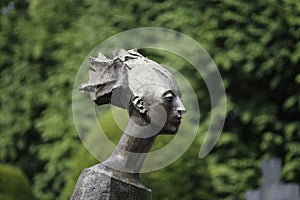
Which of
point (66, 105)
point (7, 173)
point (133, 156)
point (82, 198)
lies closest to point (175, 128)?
point (133, 156)

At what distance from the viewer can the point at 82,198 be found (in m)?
3.99

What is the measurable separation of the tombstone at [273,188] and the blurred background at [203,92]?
2.90 ft

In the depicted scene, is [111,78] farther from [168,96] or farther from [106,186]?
[106,186]

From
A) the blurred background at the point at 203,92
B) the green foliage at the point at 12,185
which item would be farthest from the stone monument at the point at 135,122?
the green foliage at the point at 12,185

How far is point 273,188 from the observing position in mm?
8273

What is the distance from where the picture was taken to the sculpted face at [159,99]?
388 centimetres

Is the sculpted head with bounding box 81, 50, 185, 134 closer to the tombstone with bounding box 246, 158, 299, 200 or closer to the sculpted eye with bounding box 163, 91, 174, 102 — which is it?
the sculpted eye with bounding box 163, 91, 174, 102

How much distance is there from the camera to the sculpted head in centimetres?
390

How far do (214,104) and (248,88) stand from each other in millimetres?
951

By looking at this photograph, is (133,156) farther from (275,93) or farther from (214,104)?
(275,93)

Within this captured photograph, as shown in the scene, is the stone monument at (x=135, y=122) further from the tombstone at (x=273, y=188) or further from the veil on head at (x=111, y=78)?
the tombstone at (x=273, y=188)

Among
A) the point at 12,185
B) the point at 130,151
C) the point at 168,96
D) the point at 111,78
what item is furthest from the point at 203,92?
the point at 168,96

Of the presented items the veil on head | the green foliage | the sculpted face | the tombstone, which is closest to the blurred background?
the green foliage

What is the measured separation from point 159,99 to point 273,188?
4.61 metres
